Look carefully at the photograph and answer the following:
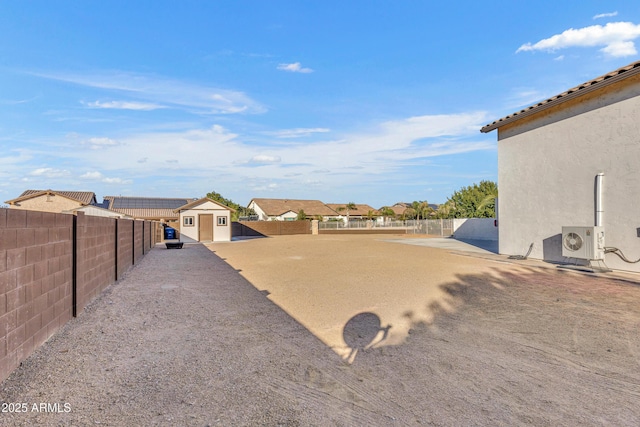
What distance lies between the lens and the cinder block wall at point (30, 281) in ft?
11.8

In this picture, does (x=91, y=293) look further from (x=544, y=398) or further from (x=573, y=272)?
(x=573, y=272)

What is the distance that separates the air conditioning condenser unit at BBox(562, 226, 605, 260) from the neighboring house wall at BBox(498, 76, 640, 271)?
39 cm

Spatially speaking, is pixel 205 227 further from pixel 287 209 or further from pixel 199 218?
pixel 287 209

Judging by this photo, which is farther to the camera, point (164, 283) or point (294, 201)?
point (294, 201)

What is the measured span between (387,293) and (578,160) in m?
8.24

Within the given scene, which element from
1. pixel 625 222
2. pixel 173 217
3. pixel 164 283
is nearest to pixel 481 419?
pixel 164 283

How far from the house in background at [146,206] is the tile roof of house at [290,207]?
17.2 metres

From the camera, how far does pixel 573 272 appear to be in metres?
10.4

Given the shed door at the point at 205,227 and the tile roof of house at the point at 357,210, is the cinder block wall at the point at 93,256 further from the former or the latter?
the tile roof of house at the point at 357,210

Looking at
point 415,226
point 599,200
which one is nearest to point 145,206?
point 415,226

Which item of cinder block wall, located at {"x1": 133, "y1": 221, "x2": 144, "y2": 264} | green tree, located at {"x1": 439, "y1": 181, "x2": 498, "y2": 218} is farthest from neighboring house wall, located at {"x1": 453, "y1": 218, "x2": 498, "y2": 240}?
cinder block wall, located at {"x1": 133, "y1": 221, "x2": 144, "y2": 264}

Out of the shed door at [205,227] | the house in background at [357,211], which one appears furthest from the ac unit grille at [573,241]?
the house in background at [357,211]

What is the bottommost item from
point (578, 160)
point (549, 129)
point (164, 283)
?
point (164, 283)

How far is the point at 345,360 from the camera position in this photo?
431 centimetres
